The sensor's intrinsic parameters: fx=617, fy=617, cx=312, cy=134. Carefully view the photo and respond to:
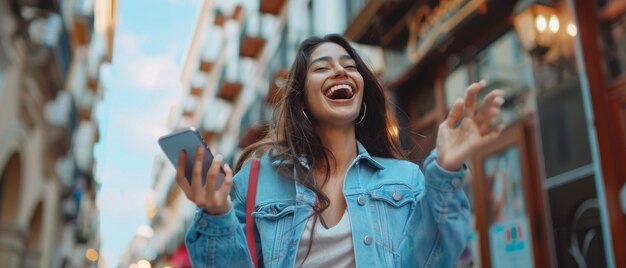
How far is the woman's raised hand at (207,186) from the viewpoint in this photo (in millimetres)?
1618

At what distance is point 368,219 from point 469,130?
451mm

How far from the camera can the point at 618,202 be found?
207 inches

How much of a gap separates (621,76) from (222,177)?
16.3ft

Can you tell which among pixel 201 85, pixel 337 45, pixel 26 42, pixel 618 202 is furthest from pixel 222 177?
pixel 201 85

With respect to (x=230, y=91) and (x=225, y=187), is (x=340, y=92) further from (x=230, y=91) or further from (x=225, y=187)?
(x=230, y=91)

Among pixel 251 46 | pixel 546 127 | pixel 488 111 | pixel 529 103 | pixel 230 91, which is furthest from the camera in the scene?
pixel 230 91

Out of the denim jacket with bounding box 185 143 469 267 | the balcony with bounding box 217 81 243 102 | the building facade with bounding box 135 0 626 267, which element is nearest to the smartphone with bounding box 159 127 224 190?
the denim jacket with bounding box 185 143 469 267

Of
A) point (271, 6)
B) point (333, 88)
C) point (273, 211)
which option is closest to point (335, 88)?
point (333, 88)

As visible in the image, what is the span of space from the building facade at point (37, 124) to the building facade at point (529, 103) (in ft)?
15.7

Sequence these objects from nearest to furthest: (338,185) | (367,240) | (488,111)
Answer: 1. (488,111)
2. (367,240)
3. (338,185)

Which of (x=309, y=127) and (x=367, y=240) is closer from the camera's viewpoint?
(x=367, y=240)

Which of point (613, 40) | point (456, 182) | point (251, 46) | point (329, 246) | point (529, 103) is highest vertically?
point (251, 46)

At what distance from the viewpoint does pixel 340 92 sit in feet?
6.81

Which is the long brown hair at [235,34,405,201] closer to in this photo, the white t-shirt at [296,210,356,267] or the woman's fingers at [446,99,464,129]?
the white t-shirt at [296,210,356,267]
